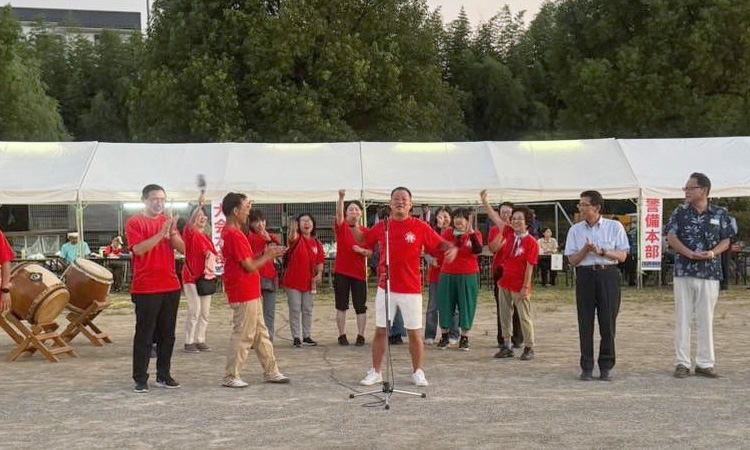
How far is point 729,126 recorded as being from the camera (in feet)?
97.5

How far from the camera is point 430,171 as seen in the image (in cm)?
1961

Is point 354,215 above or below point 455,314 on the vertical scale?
above

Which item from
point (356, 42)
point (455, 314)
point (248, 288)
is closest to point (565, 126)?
point (356, 42)

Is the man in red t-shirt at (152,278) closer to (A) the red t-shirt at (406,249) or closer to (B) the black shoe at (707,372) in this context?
(A) the red t-shirt at (406,249)

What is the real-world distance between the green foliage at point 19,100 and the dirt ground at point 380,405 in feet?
80.7

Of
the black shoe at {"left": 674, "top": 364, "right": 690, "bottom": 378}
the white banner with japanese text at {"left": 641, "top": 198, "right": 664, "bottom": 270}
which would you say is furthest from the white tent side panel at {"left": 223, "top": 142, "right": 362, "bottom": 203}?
the black shoe at {"left": 674, "top": 364, "right": 690, "bottom": 378}

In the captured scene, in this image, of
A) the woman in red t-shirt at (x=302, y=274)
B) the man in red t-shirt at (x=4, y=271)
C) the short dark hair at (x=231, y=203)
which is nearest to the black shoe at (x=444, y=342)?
the woman in red t-shirt at (x=302, y=274)

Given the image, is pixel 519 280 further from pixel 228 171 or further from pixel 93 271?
pixel 228 171

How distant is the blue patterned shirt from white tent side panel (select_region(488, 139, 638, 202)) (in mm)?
10418

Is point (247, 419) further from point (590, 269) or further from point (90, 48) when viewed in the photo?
point (90, 48)

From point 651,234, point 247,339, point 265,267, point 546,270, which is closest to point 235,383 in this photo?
point 247,339

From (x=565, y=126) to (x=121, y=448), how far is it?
3062 cm

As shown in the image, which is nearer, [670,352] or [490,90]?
[670,352]

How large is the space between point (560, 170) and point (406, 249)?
12436mm
